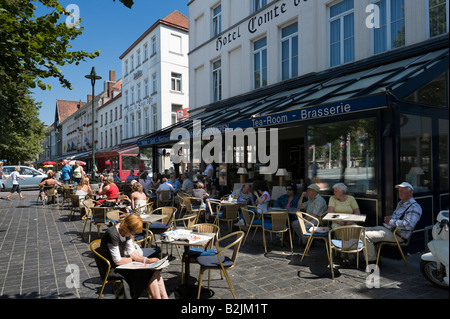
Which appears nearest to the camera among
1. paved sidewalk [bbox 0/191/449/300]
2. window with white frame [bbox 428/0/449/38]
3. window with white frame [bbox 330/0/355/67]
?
paved sidewalk [bbox 0/191/449/300]

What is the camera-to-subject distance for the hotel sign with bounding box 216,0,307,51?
38.5ft

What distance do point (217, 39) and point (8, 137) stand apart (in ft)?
55.7

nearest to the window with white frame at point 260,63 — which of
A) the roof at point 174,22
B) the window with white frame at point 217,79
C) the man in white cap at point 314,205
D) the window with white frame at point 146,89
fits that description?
the window with white frame at point 217,79

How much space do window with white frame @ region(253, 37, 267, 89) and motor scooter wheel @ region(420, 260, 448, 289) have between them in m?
9.67

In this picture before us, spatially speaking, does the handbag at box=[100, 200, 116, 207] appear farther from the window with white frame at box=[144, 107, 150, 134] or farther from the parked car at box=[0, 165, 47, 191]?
the window with white frame at box=[144, 107, 150, 134]

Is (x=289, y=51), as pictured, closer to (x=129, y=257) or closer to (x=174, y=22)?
(x=129, y=257)

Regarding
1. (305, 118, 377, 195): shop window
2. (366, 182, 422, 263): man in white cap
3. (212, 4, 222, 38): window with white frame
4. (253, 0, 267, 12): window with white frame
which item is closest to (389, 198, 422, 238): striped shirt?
(366, 182, 422, 263): man in white cap

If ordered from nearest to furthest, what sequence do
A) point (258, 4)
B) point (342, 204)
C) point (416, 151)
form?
point (342, 204), point (416, 151), point (258, 4)

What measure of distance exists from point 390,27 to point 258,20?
19.5 feet

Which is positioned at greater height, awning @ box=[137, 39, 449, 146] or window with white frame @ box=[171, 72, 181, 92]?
window with white frame @ box=[171, 72, 181, 92]

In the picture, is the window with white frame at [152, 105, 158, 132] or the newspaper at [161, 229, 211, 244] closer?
the newspaper at [161, 229, 211, 244]

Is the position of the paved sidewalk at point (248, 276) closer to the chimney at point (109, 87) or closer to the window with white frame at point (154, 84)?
the window with white frame at point (154, 84)

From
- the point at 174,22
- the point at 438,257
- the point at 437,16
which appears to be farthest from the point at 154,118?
the point at 438,257

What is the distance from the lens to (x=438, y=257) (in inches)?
147
